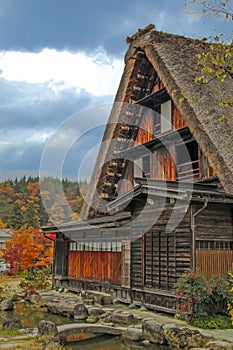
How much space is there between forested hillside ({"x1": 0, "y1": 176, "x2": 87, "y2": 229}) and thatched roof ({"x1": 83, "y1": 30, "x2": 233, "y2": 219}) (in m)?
19.7

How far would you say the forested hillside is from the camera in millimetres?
42575

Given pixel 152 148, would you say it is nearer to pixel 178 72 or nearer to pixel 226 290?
pixel 178 72

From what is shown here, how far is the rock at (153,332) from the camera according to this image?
839cm

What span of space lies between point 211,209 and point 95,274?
6693mm

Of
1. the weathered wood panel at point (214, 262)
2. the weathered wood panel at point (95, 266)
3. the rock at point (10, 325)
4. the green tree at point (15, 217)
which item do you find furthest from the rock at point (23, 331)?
the green tree at point (15, 217)

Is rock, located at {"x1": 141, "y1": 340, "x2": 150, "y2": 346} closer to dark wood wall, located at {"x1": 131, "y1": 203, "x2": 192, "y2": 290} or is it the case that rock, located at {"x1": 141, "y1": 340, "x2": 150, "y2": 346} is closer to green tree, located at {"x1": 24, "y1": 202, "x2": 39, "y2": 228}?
dark wood wall, located at {"x1": 131, "y1": 203, "x2": 192, "y2": 290}

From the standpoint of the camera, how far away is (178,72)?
14.1 metres

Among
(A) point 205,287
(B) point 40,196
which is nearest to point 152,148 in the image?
(A) point 205,287

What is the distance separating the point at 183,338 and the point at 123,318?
2.62 meters


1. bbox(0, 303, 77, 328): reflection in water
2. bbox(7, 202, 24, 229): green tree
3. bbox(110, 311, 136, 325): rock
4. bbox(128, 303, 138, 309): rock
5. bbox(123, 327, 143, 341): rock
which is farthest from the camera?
bbox(7, 202, 24, 229): green tree

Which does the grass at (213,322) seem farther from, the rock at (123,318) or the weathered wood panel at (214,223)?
the weathered wood panel at (214,223)

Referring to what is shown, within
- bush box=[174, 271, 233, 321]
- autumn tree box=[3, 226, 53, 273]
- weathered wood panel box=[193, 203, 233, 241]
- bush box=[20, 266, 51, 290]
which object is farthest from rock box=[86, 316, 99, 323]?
autumn tree box=[3, 226, 53, 273]

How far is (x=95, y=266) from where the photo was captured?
1579 centimetres

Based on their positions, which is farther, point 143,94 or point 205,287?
point 143,94
